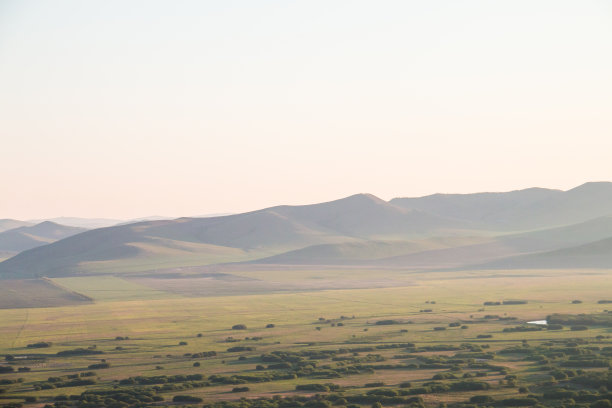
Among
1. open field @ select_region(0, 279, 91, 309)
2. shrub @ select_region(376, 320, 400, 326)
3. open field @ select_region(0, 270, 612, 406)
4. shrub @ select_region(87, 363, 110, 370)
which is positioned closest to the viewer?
open field @ select_region(0, 270, 612, 406)

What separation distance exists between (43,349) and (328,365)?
1445 inches

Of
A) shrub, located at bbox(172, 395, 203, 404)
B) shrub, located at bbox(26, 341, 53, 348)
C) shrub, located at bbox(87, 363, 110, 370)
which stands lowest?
shrub, located at bbox(172, 395, 203, 404)

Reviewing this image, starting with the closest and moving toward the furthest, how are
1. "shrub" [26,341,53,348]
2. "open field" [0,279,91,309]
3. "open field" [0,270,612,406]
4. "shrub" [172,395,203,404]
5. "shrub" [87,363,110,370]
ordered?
"shrub" [172,395,203,404], "open field" [0,270,612,406], "shrub" [87,363,110,370], "shrub" [26,341,53,348], "open field" [0,279,91,309]

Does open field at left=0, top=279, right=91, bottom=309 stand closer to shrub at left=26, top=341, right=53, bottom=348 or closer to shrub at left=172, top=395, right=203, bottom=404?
shrub at left=26, top=341, right=53, bottom=348

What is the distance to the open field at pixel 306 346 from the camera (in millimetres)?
68250

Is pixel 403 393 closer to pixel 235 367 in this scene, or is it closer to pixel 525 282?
pixel 235 367

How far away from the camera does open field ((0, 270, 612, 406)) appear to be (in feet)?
224

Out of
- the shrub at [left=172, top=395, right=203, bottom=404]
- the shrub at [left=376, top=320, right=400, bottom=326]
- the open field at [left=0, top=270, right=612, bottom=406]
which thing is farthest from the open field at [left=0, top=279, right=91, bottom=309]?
the shrub at [left=172, top=395, right=203, bottom=404]

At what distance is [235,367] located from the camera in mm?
81062

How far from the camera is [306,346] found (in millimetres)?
94375

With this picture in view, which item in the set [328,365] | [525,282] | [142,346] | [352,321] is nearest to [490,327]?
[352,321]

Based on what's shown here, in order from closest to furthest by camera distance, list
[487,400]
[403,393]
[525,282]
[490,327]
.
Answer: [487,400] < [403,393] < [490,327] < [525,282]

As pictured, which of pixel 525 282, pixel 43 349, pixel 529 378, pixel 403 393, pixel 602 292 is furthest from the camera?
pixel 525 282

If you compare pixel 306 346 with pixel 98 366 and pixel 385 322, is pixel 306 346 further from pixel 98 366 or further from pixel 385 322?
pixel 385 322
